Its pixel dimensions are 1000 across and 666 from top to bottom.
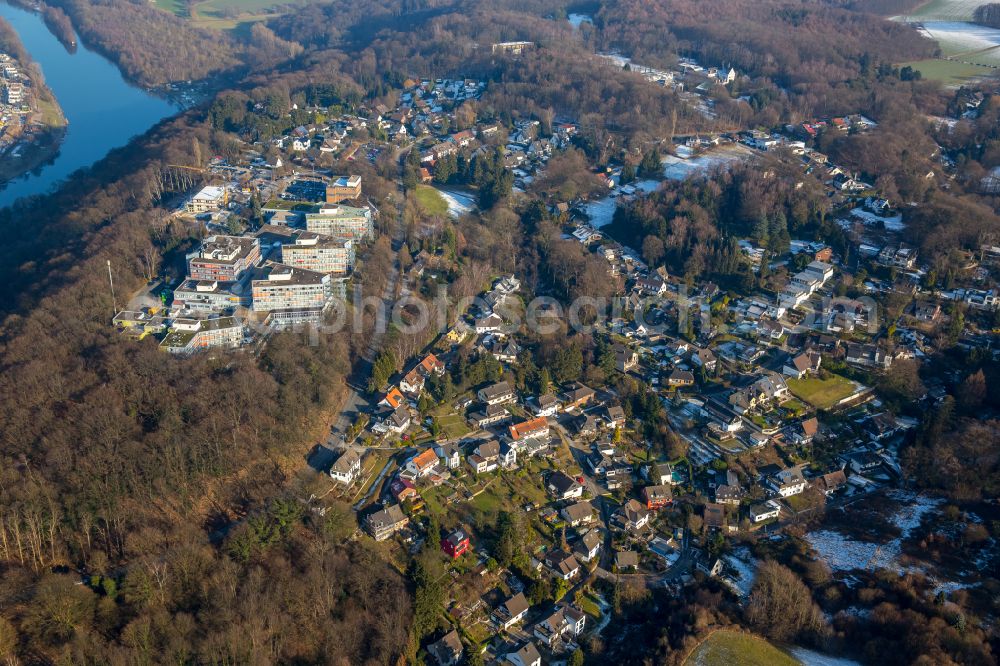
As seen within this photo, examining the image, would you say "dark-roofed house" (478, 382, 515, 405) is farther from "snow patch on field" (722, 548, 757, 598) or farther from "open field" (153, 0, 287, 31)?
"open field" (153, 0, 287, 31)

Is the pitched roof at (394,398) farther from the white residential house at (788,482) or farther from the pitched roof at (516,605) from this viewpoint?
the white residential house at (788,482)

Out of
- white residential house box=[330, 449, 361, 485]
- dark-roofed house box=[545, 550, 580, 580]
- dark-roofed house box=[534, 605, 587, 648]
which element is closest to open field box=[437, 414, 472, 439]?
white residential house box=[330, 449, 361, 485]

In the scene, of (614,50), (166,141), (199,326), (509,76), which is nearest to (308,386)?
(199,326)

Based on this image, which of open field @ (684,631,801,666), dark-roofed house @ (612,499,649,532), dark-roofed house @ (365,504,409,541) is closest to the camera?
open field @ (684,631,801,666)

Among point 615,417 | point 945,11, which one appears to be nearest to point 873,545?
point 615,417

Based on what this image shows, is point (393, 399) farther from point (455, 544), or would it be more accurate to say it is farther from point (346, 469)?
point (455, 544)

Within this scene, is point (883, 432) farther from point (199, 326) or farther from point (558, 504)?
point (199, 326)
